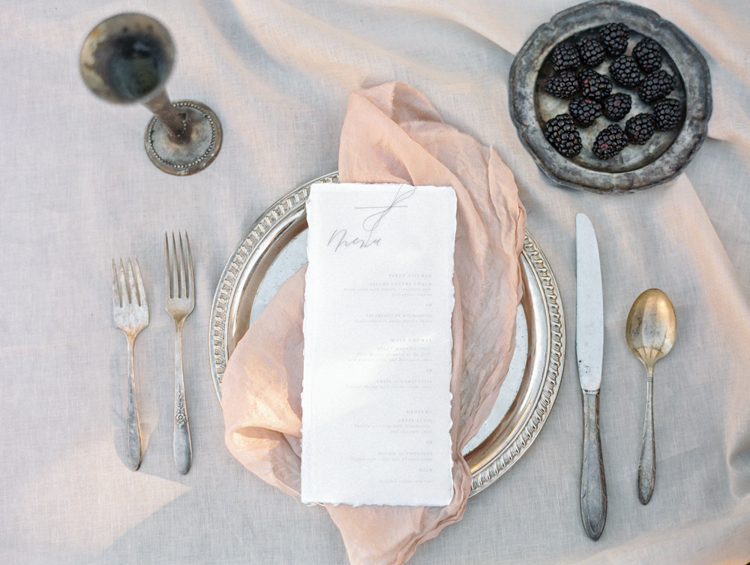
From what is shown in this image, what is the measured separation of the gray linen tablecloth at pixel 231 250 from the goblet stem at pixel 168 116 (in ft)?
0.15

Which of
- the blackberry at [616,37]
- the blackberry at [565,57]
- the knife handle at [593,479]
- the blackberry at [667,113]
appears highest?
the blackberry at [616,37]

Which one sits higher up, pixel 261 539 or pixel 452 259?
pixel 452 259

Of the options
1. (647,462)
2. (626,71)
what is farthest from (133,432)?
(626,71)

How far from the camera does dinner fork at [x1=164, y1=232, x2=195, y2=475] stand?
1.88 ft

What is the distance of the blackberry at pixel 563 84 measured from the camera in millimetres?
579

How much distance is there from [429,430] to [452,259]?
0.55ft

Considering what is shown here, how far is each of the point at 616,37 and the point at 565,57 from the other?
0.19ft

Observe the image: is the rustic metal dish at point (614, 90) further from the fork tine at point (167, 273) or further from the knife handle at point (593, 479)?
the fork tine at point (167, 273)

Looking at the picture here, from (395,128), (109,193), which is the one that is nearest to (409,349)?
(395,128)

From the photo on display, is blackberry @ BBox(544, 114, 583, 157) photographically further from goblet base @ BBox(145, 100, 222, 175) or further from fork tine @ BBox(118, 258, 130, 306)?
fork tine @ BBox(118, 258, 130, 306)

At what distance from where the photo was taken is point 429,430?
534 mm

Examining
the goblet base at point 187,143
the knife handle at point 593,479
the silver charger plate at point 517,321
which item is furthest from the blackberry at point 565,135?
the goblet base at point 187,143

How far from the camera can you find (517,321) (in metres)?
0.58

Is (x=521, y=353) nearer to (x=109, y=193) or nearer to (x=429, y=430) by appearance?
(x=429, y=430)
